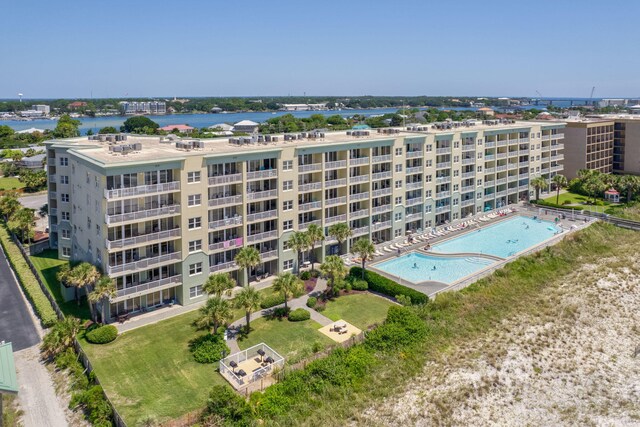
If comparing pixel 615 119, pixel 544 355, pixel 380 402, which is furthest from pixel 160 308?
pixel 615 119

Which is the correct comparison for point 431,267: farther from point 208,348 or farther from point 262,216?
point 208,348

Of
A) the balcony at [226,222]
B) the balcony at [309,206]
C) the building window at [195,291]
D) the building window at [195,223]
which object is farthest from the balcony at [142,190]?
the balcony at [309,206]

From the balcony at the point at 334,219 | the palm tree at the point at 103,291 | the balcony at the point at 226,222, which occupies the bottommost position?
the palm tree at the point at 103,291

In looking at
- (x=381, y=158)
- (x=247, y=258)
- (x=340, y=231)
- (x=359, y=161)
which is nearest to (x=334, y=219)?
(x=340, y=231)

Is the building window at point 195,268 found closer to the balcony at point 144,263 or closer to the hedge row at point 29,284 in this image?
the balcony at point 144,263

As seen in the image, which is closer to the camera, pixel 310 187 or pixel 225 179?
pixel 225 179
